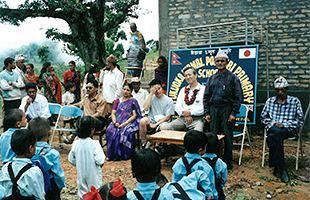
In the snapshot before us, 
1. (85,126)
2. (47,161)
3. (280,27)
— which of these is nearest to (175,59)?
(280,27)

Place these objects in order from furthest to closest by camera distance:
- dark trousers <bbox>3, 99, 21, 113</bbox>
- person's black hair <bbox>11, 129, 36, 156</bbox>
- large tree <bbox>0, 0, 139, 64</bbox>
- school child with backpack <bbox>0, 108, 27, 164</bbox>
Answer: large tree <bbox>0, 0, 139, 64</bbox> < dark trousers <bbox>3, 99, 21, 113</bbox> < school child with backpack <bbox>0, 108, 27, 164</bbox> < person's black hair <bbox>11, 129, 36, 156</bbox>

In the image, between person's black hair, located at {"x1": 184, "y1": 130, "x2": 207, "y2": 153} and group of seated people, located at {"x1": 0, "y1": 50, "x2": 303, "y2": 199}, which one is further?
person's black hair, located at {"x1": 184, "y1": 130, "x2": 207, "y2": 153}

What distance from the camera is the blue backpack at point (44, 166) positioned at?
10.1 feet

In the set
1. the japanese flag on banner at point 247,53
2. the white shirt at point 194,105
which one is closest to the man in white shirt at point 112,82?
the white shirt at point 194,105

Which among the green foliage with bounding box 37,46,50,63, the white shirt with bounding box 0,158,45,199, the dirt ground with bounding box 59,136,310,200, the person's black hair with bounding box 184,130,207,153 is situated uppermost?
the green foliage with bounding box 37,46,50,63

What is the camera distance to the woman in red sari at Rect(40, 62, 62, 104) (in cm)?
916

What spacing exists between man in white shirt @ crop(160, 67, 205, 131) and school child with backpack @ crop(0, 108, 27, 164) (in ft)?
9.61

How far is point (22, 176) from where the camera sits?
2.71 meters

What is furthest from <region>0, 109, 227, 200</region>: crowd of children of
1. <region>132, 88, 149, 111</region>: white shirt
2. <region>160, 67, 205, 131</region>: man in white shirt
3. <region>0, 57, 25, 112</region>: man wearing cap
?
<region>0, 57, 25, 112</region>: man wearing cap

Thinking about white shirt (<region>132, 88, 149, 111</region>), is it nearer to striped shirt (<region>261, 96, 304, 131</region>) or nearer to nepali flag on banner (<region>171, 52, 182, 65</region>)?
nepali flag on banner (<region>171, 52, 182, 65</region>)

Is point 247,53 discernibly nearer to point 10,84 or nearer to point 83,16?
point 10,84

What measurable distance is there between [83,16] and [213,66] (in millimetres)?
7017

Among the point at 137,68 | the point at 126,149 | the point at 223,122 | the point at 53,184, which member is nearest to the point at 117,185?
the point at 53,184

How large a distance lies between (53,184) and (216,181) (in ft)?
4.82
